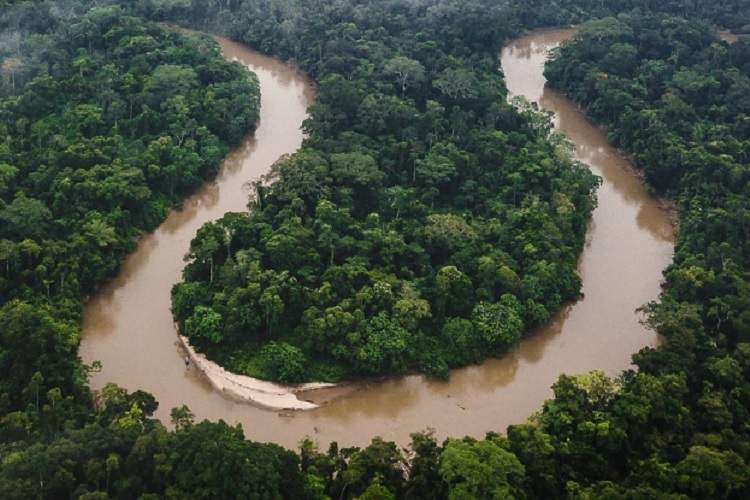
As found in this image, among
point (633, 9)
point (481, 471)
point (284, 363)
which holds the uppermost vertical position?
point (633, 9)

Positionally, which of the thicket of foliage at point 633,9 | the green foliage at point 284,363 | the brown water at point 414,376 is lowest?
the brown water at point 414,376

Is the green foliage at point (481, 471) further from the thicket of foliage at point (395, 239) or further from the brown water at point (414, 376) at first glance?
the thicket of foliage at point (395, 239)

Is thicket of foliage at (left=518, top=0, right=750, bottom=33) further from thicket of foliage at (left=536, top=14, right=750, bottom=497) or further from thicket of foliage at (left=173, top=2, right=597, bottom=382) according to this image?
thicket of foliage at (left=173, top=2, right=597, bottom=382)

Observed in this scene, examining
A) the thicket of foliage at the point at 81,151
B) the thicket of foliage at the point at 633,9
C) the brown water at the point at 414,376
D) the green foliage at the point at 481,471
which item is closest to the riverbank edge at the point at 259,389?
the brown water at the point at 414,376

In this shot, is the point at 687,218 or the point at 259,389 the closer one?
the point at 259,389

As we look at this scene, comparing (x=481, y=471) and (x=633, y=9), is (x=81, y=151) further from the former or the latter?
(x=633, y=9)

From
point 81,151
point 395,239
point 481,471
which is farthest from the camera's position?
point 81,151

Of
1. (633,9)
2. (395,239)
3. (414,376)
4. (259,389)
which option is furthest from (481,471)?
(633,9)

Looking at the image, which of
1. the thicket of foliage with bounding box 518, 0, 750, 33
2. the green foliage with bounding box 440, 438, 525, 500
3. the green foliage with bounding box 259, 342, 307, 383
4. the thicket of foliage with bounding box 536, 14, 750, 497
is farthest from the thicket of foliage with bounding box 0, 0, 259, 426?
the thicket of foliage with bounding box 518, 0, 750, 33
